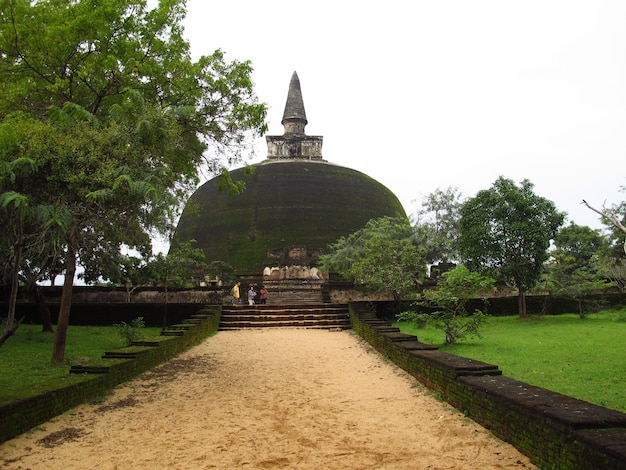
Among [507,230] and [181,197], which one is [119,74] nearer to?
[181,197]

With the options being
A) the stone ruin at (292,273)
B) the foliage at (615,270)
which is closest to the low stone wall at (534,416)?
the foliage at (615,270)

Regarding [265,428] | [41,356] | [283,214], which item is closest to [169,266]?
[41,356]

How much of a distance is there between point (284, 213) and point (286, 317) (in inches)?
634

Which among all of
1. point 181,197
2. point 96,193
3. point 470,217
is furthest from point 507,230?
point 96,193

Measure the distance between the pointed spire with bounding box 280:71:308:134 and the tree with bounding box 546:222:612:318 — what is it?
20327 mm

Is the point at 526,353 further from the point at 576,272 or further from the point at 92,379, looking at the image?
the point at 576,272

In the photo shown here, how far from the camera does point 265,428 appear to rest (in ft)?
16.5

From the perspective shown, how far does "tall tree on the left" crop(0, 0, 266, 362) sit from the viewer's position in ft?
24.1

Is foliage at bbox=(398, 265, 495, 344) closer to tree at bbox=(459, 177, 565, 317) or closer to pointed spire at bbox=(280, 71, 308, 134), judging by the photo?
tree at bbox=(459, 177, 565, 317)

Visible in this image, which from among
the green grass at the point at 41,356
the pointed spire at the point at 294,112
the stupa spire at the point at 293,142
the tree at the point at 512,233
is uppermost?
the pointed spire at the point at 294,112

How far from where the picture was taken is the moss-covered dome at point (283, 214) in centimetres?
3020

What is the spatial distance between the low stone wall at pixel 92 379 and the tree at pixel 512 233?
1039 cm

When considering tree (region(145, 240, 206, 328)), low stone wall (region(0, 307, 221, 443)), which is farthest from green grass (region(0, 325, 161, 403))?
tree (region(145, 240, 206, 328))

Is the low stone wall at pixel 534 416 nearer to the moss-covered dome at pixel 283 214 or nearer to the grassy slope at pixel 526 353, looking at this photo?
the grassy slope at pixel 526 353
